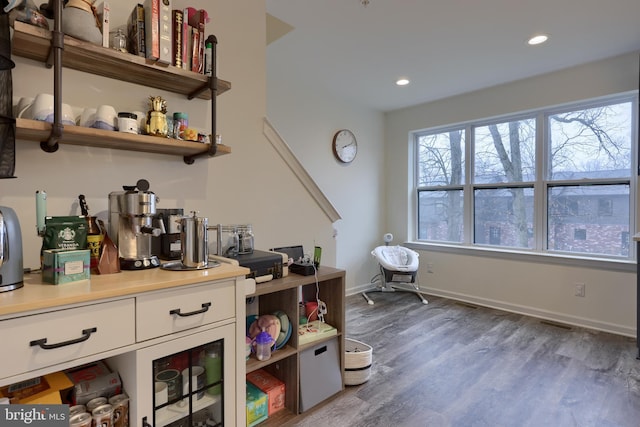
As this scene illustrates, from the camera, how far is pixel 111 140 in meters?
1.29

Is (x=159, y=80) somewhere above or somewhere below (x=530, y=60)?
below

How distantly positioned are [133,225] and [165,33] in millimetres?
809

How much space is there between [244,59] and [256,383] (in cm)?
183

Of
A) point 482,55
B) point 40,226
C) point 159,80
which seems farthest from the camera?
point 482,55

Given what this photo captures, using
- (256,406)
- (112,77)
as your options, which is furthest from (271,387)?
(112,77)

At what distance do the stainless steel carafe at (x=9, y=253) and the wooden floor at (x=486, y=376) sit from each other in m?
1.43

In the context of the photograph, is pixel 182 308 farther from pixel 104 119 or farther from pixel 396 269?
pixel 396 269

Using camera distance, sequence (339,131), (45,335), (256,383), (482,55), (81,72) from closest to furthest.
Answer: (45,335)
(81,72)
(256,383)
(482,55)
(339,131)

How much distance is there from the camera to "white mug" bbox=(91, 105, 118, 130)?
1.26 m

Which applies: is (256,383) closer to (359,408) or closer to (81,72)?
(359,408)

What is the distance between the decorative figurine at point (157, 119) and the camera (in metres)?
1.41

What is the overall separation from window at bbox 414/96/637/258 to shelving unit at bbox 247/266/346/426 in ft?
8.87

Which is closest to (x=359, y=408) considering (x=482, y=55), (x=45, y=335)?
(x=45, y=335)

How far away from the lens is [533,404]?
191 centimetres
